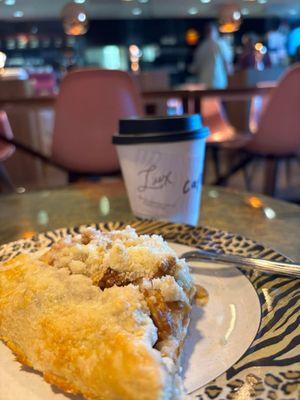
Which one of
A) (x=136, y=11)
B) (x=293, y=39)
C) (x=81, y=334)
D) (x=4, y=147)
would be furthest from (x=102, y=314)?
(x=293, y=39)

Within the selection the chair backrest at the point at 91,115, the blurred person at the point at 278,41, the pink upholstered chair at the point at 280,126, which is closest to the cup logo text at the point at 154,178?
the chair backrest at the point at 91,115

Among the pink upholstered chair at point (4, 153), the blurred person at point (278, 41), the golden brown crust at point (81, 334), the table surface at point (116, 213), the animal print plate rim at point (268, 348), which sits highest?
the blurred person at point (278, 41)

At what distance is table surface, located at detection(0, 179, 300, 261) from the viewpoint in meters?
0.68

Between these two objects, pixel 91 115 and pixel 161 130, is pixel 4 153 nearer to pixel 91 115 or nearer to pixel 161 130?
pixel 91 115

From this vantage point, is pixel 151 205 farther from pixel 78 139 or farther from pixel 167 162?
pixel 78 139

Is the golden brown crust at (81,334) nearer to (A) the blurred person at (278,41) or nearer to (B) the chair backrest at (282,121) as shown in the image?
(B) the chair backrest at (282,121)

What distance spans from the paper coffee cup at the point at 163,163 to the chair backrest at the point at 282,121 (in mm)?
1557

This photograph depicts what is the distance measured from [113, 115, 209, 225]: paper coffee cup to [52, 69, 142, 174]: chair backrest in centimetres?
129

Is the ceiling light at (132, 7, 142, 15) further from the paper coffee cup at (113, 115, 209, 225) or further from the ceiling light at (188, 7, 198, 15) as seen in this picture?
the paper coffee cup at (113, 115, 209, 225)

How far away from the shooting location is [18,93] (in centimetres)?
317

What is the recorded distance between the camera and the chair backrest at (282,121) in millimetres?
2061

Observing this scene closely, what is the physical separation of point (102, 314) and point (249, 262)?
A: 23 centimetres

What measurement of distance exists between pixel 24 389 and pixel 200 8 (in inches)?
435

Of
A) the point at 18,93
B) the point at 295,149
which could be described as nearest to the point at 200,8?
the point at 18,93
